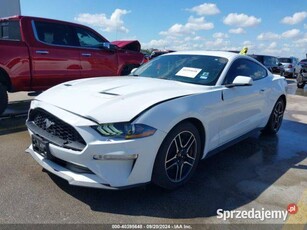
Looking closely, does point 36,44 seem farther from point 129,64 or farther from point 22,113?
point 129,64

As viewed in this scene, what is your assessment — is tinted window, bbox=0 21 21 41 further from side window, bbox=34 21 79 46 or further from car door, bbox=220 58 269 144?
car door, bbox=220 58 269 144

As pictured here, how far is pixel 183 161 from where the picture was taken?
11.2 ft

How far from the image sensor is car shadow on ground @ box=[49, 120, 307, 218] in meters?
2.98

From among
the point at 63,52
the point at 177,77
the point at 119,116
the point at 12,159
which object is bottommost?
the point at 12,159

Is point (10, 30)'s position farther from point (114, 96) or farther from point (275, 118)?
point (275, 118)

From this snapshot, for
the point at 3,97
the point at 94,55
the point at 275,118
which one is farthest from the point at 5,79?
the point at 275,118

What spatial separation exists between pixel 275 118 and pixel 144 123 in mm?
3776

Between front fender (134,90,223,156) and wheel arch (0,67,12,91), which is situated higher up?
wheel arch (0,67,12,91)

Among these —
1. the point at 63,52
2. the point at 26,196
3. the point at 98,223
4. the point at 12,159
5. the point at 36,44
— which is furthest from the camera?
the point at 63,52

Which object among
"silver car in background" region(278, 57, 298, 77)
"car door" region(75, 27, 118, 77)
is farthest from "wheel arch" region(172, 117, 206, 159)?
"silver car in background" region(278, 57, 298, 77)

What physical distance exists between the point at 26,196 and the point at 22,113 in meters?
3.86

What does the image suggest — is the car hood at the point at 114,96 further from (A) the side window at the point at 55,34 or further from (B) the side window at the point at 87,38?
(B) the side window at the point at 87,38

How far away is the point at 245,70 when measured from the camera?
4688mm

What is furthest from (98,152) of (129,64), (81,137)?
(129,64)
